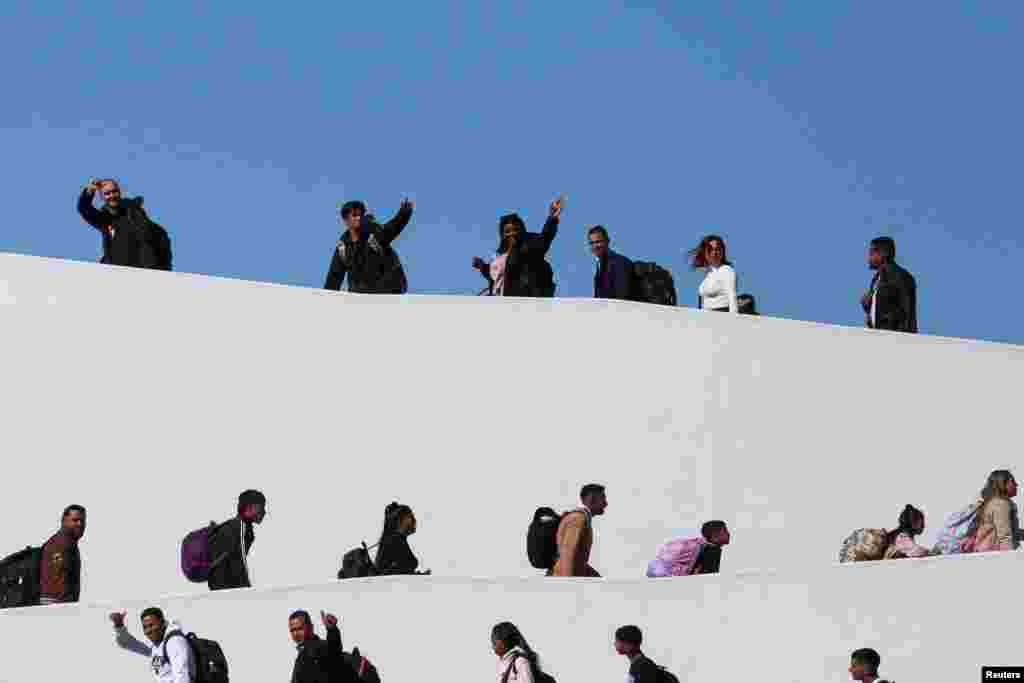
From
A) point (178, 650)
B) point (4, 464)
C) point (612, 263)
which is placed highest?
point (612, 263)

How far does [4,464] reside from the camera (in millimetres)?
22719

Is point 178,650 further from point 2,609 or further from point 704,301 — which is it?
point 704,301

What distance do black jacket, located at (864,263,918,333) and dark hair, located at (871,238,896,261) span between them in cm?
14

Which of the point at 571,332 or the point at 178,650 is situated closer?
the point at 178,650

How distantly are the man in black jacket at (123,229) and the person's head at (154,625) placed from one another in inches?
225

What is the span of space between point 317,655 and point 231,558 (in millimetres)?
1970

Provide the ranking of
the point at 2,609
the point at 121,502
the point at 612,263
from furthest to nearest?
the point at 612,263, the point at 121,502, the point at 2,609

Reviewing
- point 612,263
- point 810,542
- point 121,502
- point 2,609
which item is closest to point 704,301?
point 612,263

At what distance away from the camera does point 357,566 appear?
66.3 feet

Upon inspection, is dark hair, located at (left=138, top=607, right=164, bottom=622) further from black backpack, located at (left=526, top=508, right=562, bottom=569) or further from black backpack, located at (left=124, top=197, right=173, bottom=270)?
black backpack, located at (left=124, top=197, right=173, bottom=270)

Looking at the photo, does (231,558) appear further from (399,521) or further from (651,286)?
(651,286)

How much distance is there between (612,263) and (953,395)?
2720mm

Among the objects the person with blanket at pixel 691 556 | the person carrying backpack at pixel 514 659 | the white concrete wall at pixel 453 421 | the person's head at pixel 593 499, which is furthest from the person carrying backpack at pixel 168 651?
the white concrete wall at pixel 453 421

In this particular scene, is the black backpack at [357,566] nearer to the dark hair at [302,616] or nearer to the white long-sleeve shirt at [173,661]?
the dark hair at [302,616]
